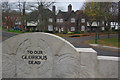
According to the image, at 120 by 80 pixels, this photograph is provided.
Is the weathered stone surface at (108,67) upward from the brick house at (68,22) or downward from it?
downward

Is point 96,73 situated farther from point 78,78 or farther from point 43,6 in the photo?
point 43,6

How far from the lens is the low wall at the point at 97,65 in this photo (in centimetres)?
389

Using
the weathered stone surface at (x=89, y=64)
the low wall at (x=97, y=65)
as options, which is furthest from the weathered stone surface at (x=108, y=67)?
the weathered stone surface at (x=89, y=64)

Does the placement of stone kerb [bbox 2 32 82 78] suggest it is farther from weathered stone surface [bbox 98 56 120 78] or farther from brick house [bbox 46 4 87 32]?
brick house [bbox 46 4 87 32]

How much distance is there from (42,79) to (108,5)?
1608 centimetres

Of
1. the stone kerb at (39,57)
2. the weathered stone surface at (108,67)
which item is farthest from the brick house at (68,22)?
the weathered stone surface at (108,67)

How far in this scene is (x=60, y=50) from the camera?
3.96m

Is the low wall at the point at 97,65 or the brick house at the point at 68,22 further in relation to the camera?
the brick house at the point at 68,22

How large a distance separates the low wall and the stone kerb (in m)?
0.25

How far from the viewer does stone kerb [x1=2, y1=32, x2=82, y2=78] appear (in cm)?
396

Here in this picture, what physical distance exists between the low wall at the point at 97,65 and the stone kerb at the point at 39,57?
0.81 ft

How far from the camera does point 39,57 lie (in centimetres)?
408

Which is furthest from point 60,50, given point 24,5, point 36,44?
point 24,5

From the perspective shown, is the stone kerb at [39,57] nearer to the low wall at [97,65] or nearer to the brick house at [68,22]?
the low wall at [97,65]
